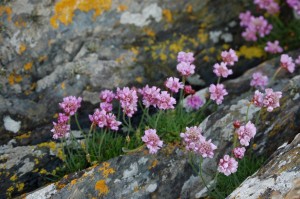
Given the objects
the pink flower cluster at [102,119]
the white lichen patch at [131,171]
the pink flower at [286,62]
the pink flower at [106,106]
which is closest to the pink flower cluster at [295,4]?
the pink flower at [286,62]

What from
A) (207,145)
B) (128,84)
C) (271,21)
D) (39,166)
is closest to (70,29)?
(128,84)

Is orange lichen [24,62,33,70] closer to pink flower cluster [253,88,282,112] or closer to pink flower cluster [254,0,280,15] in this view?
pink flower cluster [253,88,282,112]

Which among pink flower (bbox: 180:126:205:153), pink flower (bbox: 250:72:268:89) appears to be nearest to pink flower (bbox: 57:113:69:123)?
pink flower (bbox: 180:126:205:153)

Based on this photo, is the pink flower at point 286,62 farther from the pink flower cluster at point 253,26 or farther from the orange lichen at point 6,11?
the orange lichen at point 6,11

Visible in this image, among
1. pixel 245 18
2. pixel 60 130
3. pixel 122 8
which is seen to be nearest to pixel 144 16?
pixel 122 8

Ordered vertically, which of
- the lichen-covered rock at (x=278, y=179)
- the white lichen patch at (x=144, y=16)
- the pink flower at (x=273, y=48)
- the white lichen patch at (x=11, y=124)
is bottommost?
the lichen-covered rock at (x=278, y=179)
